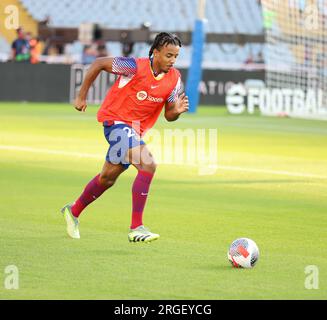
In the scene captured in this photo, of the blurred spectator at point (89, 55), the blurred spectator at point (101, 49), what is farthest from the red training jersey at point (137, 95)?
the blurred spectator at point (101, 49)

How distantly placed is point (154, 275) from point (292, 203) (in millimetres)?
5298

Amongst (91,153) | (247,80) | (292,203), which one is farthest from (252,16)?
(292,203)

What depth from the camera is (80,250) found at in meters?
10.0

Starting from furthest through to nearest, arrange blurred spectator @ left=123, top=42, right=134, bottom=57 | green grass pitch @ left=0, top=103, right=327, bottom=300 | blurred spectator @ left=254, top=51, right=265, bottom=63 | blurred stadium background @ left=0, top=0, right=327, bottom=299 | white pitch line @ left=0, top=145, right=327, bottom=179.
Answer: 1. blurred spectator @ left=254, top=51, right=265, bottom=63
2. blurred spectator @ left=123, top=42, right=134, bottom=57
3. white pitch line @ left=0, top=145, right=327, bottom=179
4. blurred stadium background @ left=0, top=0, right=327, bottom=299
5. green grass pitch @ left=0, top=103, right=327, bottom=300

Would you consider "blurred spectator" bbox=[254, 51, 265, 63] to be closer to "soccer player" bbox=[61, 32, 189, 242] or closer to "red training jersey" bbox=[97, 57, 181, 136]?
"soccer player" bbox=[61, 32, 189, 242]

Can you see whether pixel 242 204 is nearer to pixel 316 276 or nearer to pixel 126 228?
pixel 126 228

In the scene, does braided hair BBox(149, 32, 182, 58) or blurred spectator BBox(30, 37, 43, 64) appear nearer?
braided hair BBox(149, 32, 182, 58)

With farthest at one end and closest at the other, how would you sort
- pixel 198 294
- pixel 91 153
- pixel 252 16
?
1. pixel 252 16
2. pixel 91 153
3. pixel 198 294

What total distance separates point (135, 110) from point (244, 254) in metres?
2.29

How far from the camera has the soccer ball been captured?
30.3 feet

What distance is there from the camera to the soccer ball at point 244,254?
9242 mm

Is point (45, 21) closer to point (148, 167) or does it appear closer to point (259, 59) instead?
point (259, 59)

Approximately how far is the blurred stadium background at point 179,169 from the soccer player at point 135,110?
14.6 inches

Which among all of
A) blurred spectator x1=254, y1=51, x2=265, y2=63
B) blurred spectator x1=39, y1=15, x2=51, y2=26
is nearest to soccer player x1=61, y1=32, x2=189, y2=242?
blurred spectator x1=39, y1=15, x2=51, y2=26
